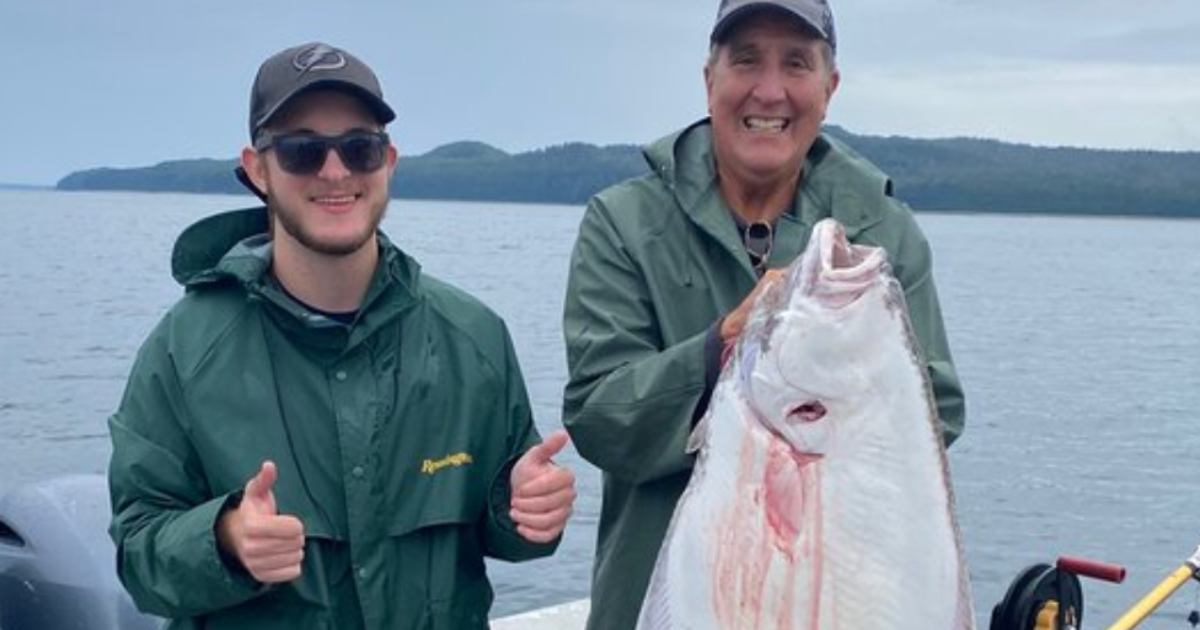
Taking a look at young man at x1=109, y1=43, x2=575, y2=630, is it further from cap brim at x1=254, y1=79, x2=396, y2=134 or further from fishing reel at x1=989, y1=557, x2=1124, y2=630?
fishing reel at x1=989, y1=557, x2=1124, y2=630

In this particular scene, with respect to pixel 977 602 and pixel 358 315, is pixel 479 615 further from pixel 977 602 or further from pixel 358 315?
pixel 977 602

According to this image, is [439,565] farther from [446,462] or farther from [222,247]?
[222,247]

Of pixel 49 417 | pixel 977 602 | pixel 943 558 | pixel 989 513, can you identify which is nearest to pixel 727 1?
pixel 943 558

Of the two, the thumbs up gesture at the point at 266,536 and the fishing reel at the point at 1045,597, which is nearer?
the thumbs up gesture at the point at 266,536

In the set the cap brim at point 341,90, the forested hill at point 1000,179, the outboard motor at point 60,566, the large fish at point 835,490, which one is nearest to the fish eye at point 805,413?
the large fish at point 835,490

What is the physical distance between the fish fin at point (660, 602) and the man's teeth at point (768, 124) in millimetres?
1392

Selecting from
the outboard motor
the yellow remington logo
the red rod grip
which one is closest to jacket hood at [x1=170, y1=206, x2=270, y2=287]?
the yellow remington logo

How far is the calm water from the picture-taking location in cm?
1496

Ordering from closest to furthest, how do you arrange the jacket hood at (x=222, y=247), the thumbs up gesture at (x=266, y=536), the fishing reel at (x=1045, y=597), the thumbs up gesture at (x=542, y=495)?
the thumbs up gesture at (x=266, y=536) < the thumbs up gesture at (x=542, y=495) < the jacket hood at (x=222, y=247) < the fishing reel at (x=1045, y=597)

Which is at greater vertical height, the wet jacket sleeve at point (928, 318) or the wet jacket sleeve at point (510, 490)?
the wet jacket sleeve at point (928, 318)

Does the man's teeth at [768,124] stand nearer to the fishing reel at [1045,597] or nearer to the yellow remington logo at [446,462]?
the yellow remington logo at [446,462]

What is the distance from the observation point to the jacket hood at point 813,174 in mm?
3623

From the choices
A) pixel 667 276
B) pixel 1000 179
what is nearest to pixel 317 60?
pixel 667 276

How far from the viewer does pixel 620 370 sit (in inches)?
127
